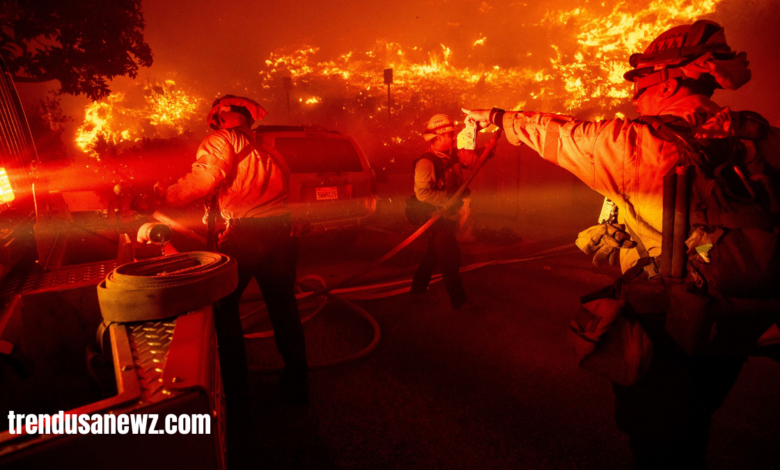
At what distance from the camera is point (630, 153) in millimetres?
1597

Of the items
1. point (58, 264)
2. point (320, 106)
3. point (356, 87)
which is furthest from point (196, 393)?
point (356, 87)

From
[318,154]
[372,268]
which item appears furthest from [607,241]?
[318,154]

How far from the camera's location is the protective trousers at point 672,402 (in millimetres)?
1556

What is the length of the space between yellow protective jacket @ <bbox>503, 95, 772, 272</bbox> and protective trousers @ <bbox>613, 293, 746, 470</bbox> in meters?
0.41

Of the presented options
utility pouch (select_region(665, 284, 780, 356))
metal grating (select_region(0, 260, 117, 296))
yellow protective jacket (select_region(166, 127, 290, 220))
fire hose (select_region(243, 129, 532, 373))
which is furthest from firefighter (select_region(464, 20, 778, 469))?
metal grating (select_region(0, 260, 117, 296))

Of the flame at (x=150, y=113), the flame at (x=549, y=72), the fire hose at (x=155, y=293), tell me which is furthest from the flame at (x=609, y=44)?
the flame at (x=150, y=113)

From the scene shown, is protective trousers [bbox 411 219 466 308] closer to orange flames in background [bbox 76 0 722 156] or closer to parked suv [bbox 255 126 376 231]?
parked suv [bbox 255 126 376 231]

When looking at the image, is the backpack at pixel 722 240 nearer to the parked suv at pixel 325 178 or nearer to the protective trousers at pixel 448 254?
the protective trousers at pixel 448 254

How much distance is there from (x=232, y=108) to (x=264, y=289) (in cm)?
128

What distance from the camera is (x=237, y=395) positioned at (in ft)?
8.99

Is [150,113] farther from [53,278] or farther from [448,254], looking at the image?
[53,278]

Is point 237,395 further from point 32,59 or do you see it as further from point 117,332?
point 32,59

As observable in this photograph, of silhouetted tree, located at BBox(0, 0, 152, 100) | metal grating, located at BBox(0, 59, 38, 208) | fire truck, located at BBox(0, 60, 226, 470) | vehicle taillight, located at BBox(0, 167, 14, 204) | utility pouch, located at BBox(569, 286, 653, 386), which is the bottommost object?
utility pouch, located at BBox(569, 286, 653, 386)

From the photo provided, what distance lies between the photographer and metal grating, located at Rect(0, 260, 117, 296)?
1557 millimetres
